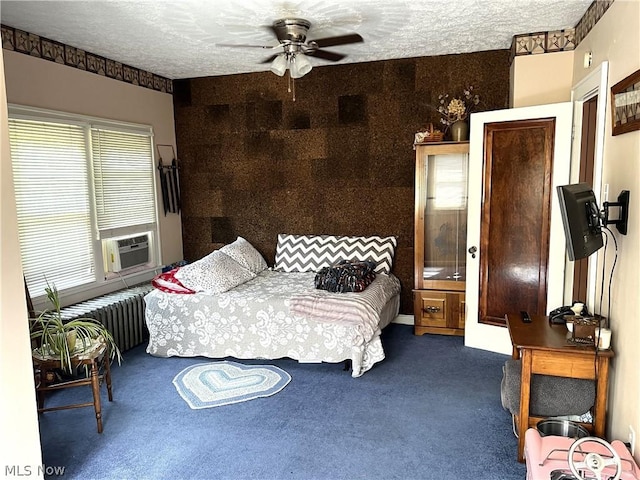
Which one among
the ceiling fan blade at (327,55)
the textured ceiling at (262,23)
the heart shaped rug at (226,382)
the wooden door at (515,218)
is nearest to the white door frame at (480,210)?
the wooden door at (515,218)

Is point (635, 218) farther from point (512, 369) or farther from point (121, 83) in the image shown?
point (121, 83)

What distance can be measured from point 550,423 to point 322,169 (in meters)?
3.27

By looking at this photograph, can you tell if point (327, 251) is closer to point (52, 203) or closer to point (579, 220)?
point (52, 203)

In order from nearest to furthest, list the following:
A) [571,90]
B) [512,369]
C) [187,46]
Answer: [512,369] → [571,90] → [187,46]

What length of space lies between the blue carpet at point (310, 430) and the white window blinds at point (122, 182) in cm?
155

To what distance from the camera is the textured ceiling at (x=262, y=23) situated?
315 cm

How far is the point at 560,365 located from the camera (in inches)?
97.0

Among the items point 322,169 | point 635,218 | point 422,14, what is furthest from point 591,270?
point 322,169

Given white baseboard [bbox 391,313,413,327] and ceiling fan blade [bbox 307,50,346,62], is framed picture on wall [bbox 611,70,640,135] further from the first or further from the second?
white baseboard [bbox 391,313,413,327]

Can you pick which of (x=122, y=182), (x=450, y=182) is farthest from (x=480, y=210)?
(x=122, y=182)

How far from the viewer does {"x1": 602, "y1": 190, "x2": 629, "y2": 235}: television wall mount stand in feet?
7.70

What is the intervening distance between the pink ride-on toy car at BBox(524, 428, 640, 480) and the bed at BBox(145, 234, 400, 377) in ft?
5.33

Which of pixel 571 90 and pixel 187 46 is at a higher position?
pixel 187 46

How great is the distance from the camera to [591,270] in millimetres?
2900
